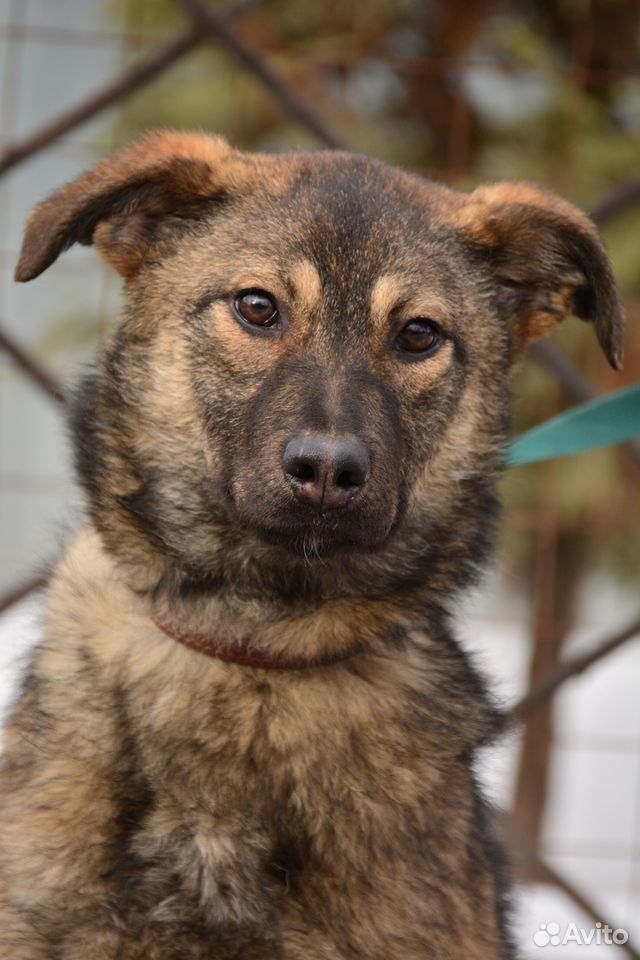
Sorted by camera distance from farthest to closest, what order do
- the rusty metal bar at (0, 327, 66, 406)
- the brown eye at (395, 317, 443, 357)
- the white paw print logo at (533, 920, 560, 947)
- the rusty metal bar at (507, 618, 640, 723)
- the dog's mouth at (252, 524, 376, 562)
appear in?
the rusty metal bar at (507, 618, 640, 723)
the rusty metal bar at (0, 327, 66, 406)
the white paw print logo at (533, 920, 560, 947)
the brown eye at (395, 317, 443, 357)
the dog's mouth at (252, 524, 376, 562)

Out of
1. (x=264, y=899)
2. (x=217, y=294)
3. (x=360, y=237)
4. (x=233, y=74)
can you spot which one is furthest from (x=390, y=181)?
(x=233, y=74)

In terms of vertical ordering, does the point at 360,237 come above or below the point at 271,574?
above

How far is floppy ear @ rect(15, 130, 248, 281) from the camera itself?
299 cm

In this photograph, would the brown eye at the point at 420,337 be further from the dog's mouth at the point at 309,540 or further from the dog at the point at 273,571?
the dog's mouth at the point at 309,540

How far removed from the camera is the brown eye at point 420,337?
315 cm

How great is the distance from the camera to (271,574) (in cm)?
309

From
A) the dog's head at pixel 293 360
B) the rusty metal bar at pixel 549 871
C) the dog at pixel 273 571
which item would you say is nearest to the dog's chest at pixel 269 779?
the dog at pixel 273 571

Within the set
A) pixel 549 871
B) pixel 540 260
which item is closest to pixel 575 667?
pixel 549 871

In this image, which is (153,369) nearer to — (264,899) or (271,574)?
(271,574)

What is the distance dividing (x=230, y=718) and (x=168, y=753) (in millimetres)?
159

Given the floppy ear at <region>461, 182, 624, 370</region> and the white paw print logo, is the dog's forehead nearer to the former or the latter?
the floppy ear at <region>461, 182, 624, 370</region>

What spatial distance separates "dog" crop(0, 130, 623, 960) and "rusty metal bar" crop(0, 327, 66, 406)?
5.74 ft

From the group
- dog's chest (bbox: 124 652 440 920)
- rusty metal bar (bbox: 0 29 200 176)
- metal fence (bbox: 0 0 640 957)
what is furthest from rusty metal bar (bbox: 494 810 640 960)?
rusty metal bar (bbox: 0 29 200 176)

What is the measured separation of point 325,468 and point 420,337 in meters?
0.56
